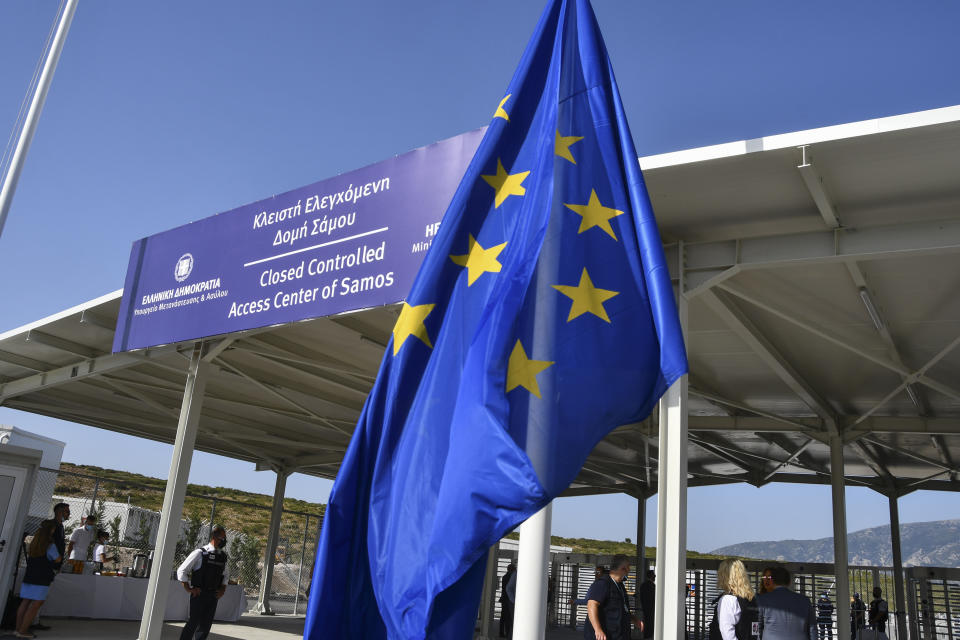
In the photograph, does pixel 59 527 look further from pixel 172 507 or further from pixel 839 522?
pixel 839 522

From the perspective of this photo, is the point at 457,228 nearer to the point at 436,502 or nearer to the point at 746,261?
the point at 436,502

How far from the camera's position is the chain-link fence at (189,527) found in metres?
19.0

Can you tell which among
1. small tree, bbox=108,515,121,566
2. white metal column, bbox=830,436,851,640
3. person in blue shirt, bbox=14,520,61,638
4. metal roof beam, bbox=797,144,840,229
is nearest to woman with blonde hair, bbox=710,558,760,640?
metal roof beam, bbox=797,144,840,229

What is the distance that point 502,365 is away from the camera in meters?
3.51

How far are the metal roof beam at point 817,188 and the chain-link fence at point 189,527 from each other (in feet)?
42.9

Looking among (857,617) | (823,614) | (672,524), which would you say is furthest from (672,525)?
(857,617)

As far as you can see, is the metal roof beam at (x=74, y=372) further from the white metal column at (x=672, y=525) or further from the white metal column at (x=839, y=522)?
the white metal column at (x=839, y=522)

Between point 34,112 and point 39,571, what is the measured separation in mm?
6380

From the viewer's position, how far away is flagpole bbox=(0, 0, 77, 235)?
10836 millimetres

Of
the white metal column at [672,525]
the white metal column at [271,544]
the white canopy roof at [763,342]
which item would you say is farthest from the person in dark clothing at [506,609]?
the white metal column at [672,525]

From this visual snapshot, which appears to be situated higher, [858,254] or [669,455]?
[858,254]

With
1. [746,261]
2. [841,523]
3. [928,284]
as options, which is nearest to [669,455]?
[746,261]

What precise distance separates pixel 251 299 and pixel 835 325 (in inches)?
312

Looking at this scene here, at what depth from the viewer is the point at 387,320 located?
11.9 meters
